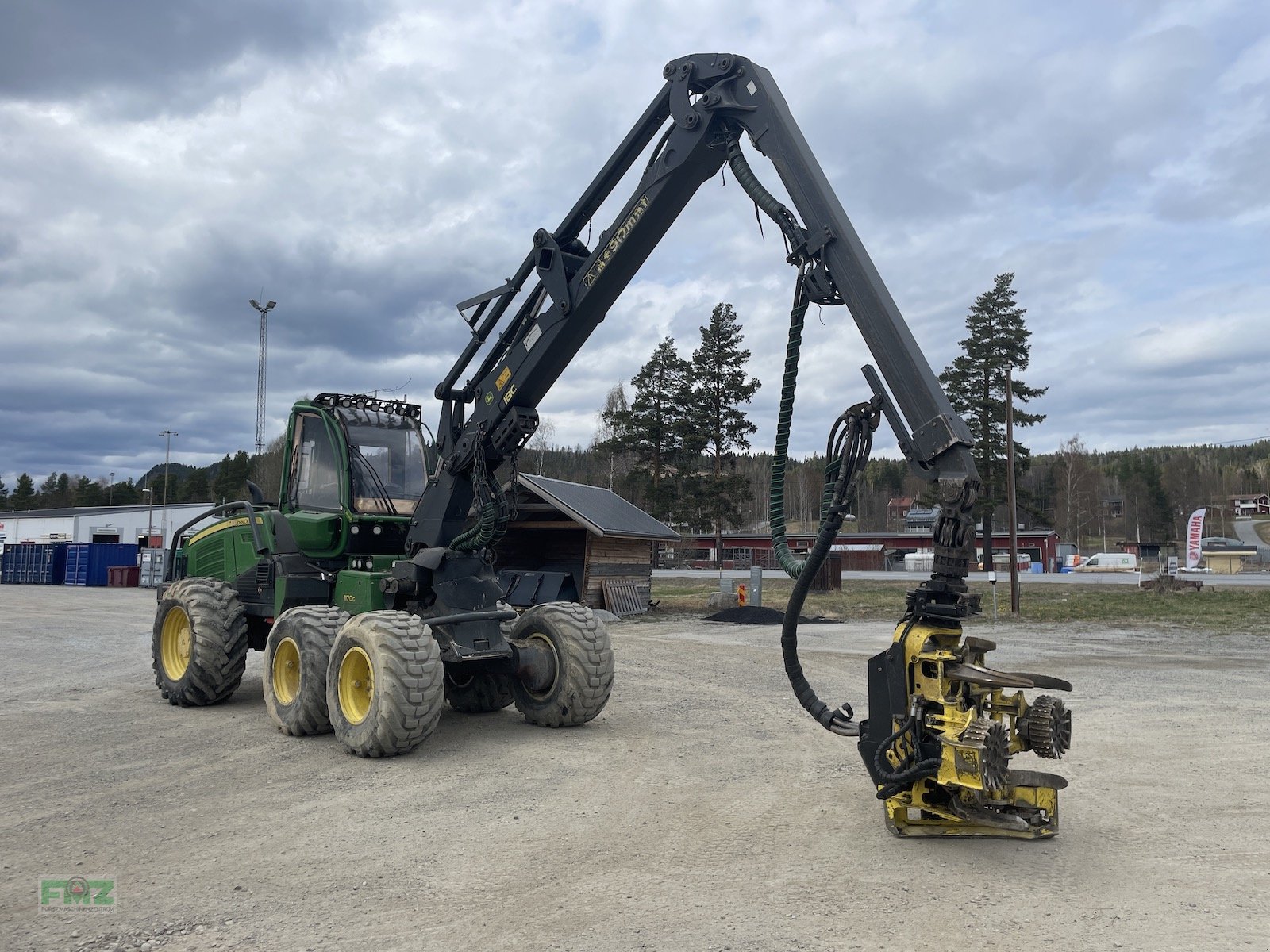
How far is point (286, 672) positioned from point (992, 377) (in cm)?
4214

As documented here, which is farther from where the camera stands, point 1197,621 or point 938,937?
point 1197,621

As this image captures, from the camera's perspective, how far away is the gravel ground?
13.4ft

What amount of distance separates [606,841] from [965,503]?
9.32ft

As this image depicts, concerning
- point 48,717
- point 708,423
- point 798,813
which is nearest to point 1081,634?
point 798,813

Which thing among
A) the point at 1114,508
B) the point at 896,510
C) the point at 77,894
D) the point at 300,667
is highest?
the point at 1114,508

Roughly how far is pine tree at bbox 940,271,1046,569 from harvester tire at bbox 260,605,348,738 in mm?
39990

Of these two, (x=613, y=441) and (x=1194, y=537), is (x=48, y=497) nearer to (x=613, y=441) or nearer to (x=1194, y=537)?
(x=613, y=441)

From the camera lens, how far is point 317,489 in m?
9.40

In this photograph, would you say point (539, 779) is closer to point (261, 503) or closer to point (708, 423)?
point (261, 503)

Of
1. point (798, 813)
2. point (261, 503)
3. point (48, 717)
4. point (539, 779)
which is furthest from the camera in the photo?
point (261, 503)

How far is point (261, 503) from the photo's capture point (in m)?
10.4

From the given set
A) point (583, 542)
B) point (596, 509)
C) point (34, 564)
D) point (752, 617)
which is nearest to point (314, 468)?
point (596, 509)

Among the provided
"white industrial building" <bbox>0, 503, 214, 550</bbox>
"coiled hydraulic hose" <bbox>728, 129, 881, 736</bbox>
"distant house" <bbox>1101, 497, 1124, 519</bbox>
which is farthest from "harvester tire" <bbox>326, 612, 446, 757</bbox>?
"distant house" <bbox>1101, 497, 1124, 519</bbox>

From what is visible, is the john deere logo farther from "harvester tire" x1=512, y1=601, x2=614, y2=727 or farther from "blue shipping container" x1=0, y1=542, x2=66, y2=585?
"blue shipping container" x1=0, y1=542, x2=66, y2=585
